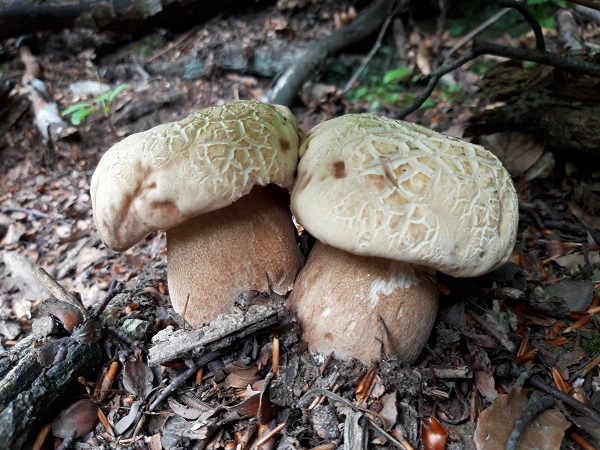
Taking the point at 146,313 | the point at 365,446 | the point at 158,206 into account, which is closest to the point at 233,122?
the point at 158,206

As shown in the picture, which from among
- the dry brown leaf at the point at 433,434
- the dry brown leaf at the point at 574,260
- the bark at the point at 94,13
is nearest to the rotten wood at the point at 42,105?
the bark at the point at 94,13

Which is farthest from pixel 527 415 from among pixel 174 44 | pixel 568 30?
pixel 174 44

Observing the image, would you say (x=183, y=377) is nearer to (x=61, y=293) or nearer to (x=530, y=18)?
(x=61, y=293)

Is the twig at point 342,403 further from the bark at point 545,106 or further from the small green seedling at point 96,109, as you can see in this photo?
the small green seedling at point 96,109

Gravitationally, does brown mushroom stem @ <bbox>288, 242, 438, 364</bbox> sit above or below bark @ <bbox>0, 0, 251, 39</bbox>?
below

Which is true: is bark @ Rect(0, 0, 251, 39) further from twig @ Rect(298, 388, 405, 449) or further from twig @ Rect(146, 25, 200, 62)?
twig @ Rect(298, 388, 405, 449)

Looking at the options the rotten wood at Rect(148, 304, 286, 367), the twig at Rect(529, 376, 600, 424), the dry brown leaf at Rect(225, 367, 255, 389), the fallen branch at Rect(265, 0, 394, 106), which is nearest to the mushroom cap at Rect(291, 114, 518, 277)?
the rotten wood at Rect(148, 304, 286, 367)
